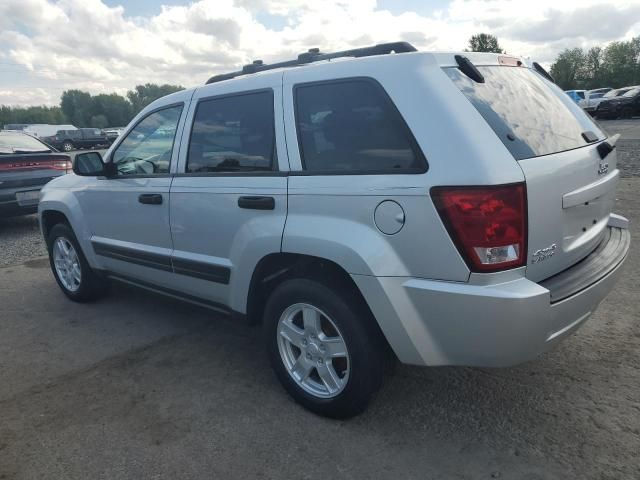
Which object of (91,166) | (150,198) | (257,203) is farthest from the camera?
(91,166)

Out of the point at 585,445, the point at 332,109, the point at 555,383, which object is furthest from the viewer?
the point at 555,383

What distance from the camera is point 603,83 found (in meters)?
71.4

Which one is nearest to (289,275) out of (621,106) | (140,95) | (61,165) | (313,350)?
(313,350)

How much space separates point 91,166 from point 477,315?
319 cm

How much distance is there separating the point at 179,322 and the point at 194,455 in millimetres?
1908

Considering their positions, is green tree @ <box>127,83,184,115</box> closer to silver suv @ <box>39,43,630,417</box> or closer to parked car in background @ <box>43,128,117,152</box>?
parked car in background @ <box>43,128,117,152</box>

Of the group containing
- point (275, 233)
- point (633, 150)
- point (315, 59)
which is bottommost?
point (633, 150)

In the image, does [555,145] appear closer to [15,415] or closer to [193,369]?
[193,369]

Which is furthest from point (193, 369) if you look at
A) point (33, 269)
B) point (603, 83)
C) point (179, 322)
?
point (603, 83)

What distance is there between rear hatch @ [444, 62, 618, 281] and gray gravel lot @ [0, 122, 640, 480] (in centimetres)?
83

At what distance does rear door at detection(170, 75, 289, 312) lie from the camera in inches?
116

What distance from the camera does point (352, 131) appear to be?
2.65 m

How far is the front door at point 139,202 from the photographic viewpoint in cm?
368

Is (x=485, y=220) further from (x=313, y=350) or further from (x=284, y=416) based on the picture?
(x=284, y=416)
